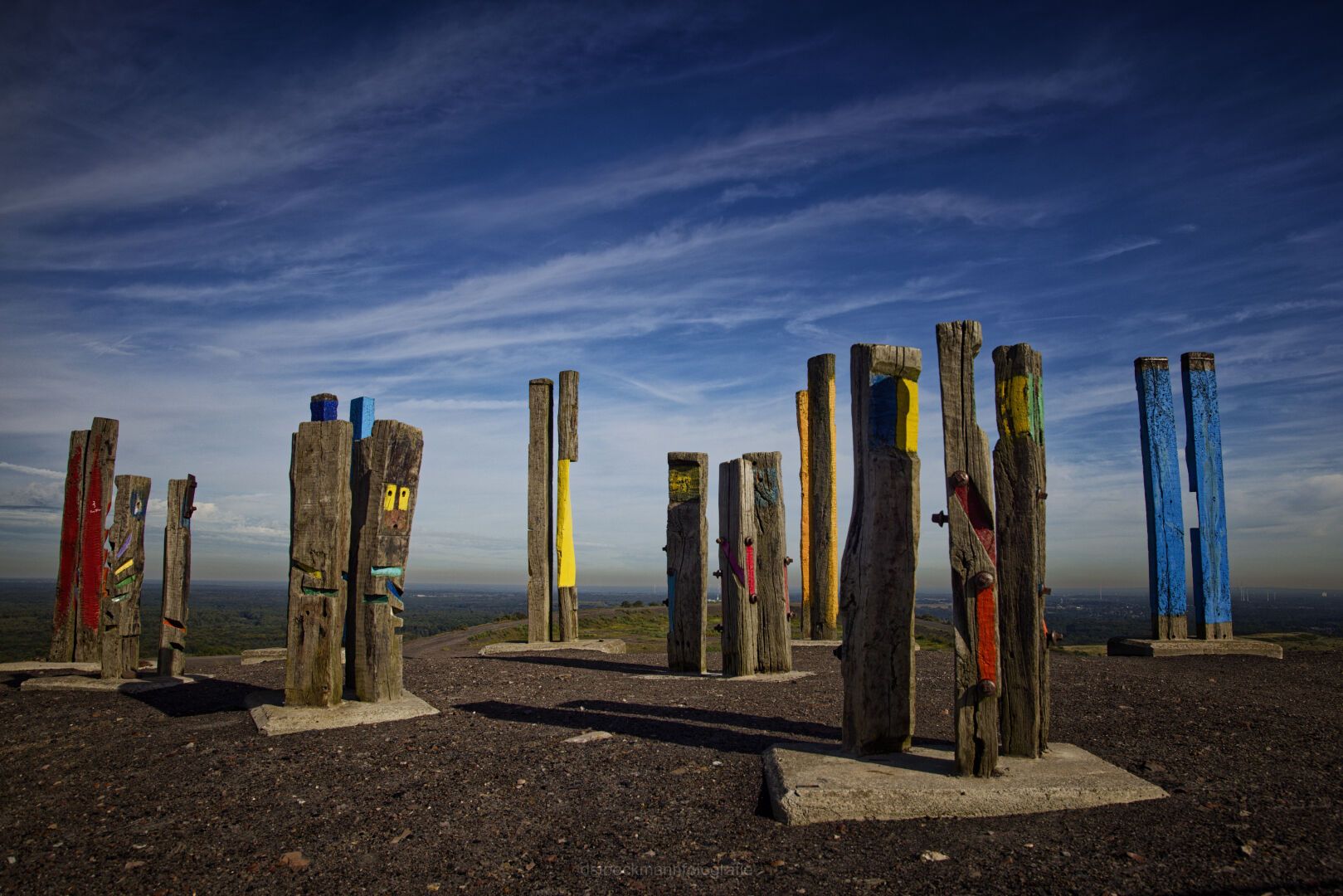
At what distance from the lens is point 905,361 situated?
508cm

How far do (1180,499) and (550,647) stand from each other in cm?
879

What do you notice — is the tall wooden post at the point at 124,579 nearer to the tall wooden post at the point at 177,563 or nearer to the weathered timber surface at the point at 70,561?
the tall wooden post at the point at 177,563

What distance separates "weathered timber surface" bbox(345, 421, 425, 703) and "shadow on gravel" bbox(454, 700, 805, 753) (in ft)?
2.59

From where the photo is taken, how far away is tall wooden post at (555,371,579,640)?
39.7 feet

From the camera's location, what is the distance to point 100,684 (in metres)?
8.88

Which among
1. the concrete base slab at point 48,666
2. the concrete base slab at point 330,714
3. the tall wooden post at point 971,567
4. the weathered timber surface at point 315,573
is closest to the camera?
the tall wooden post at point 971,567

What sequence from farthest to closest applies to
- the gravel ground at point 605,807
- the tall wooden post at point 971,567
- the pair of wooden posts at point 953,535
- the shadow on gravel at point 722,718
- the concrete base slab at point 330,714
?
the concrete base slab at point 330,714 < the shadow on gravel at point 722,718 < the pair of wooden posts at point 953,535 < the tall wooden post at point 971,567 < the gravel ground at point 605,807

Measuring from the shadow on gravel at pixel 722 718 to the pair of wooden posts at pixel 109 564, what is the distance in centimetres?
532

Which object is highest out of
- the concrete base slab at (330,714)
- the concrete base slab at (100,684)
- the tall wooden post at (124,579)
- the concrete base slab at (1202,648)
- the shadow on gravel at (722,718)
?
the tall wooden post at (124,579)

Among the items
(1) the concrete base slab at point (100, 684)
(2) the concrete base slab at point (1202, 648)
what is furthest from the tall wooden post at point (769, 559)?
(1) the concrete base slab at point (100, 684)

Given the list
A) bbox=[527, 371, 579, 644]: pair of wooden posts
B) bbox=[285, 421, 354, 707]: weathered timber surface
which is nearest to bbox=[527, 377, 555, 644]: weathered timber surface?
bbox=[527, 371, 579, 644]: pair of wooden posts

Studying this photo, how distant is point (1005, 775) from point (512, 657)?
25.8 ft

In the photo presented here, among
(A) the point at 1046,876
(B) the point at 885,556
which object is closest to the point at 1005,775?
(A) the point at 1046,876

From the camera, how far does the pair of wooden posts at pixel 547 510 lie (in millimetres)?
12000
